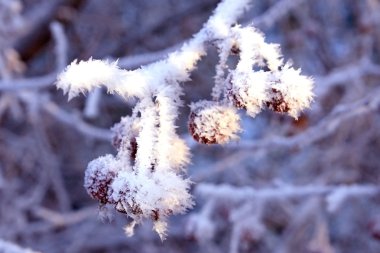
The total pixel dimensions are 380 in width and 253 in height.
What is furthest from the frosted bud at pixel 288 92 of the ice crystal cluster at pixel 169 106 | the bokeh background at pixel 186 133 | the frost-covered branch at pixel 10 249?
the bokeh background at pixel 186 133

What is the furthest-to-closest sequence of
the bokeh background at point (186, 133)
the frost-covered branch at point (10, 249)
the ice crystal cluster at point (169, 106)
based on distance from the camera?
the bokeh background at point (186, 133) < the frost-covered branch at point (10, 249) < the ice crystal cluster at point (169, 106)

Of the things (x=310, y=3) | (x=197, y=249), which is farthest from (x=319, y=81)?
(x=197, y=249)

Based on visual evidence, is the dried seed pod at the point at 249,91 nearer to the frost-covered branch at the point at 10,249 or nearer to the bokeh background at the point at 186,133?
the frost-covered branch at the point at 10,249

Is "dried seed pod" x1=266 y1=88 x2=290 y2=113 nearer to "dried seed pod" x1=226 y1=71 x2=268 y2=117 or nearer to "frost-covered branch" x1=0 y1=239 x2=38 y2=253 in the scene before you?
"dried seed pod" x1=226 y1=71 x2=268 y2=117

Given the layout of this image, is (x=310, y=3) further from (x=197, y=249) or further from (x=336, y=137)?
(x=197, y=249)

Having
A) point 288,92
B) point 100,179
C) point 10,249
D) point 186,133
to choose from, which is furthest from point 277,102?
point 186,133
